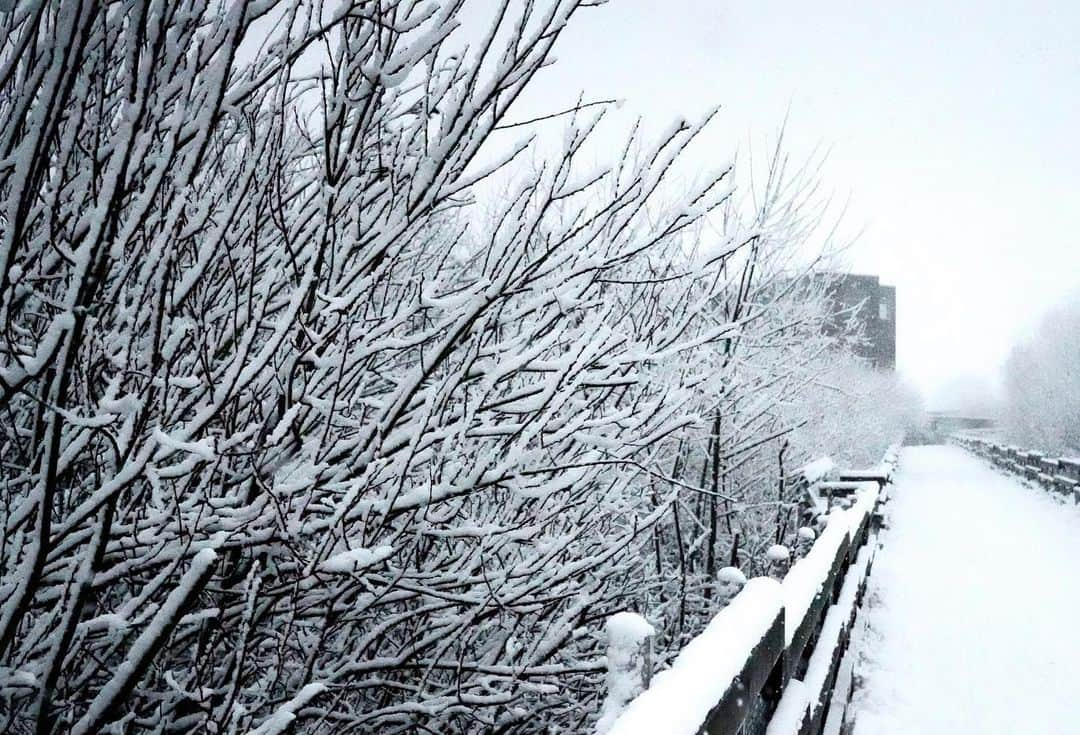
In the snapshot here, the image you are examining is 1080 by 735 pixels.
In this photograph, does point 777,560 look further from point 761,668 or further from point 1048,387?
point 1048,387

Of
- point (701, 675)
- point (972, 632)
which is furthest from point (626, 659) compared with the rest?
point (972, 632)

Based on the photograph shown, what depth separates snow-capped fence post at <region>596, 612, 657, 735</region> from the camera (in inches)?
54.5

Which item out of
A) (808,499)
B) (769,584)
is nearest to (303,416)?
(769,584)

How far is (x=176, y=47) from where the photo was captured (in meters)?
1.56

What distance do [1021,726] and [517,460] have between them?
420cm

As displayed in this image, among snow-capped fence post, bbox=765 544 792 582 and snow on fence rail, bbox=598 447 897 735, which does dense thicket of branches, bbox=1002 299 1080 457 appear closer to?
snow on fence rail, bbox=598 447 897 735

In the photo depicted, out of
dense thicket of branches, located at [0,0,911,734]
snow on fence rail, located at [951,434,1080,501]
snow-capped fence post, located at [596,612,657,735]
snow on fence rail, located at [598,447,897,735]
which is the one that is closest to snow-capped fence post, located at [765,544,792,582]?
snow on fence rail, located at [598,447,897,735]

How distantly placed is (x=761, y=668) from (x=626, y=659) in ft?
2.42

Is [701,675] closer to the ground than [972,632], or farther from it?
farther from it

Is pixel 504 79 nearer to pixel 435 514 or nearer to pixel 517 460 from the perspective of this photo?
pixel 517 460

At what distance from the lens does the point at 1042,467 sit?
20938mm

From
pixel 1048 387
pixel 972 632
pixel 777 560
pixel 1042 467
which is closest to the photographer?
pixel 777 560

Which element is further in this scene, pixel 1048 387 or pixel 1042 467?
pixel 1048 387

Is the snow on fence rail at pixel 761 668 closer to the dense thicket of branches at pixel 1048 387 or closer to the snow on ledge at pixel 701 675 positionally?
the snow on ledge at pixel 701 675
